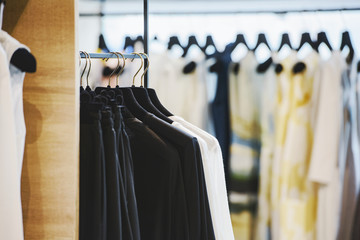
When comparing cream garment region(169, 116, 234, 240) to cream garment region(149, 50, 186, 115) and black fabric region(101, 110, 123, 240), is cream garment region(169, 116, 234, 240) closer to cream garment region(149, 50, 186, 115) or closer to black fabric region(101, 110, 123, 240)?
black fabric region(101, 110, 123, 240)

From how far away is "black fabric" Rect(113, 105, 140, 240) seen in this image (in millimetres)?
754

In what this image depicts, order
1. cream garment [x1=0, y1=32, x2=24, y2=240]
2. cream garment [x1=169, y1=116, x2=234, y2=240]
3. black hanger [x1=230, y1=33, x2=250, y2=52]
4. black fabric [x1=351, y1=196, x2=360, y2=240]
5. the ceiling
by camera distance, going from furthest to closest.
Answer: the ceiling → black hanger [x1=230, y1=33, x2=250, y2=52] → black fabric [x1=351, y1=196, x2=360, y2=240] → cream garment [x1=169, y1=116, x2=234, y2=240] → cream garment [x1=0, y1=32, x2=24, y2=240]

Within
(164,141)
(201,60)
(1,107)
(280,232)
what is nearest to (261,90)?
(201,60)

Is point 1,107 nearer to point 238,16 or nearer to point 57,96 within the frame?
point 57,96

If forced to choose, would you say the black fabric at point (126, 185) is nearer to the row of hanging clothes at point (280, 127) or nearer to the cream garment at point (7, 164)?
the cream garment at point (7, 164)

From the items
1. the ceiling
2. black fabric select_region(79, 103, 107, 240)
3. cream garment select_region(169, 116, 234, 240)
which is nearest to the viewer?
black fabric select_region(79, 103, 107, 240)

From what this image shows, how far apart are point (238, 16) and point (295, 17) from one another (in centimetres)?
25

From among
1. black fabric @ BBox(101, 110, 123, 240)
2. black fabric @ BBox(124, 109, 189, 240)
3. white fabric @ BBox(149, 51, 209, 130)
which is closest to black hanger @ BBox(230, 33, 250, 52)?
white fabric @ BBox(149, 51, 209, 130)

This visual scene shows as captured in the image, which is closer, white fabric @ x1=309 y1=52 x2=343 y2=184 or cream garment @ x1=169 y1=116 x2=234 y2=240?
cream garment @ x1=169 y1=116 x2=234 y2=240

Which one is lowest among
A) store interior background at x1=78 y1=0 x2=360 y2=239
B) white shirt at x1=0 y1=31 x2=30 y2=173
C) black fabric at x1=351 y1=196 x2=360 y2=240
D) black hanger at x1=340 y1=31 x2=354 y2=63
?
black fabric at x1=351 y1=196 x2=360 y2=240

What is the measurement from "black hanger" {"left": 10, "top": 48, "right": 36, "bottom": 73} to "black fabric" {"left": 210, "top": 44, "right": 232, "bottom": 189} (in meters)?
0.99

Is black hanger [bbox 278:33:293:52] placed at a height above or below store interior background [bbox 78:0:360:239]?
below

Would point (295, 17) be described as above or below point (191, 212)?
above

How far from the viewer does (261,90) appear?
153 cm
